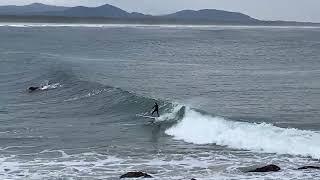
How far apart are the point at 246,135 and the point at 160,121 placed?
304 inches

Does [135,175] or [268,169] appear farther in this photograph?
[268,169]

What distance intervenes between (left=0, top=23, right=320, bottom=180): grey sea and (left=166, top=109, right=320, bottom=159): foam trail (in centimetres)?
6

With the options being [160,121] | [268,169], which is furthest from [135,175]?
[160,121]

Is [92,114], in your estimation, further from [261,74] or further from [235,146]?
[261,74]

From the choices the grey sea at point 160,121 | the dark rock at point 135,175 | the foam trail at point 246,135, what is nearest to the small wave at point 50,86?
the grey sea at point 160,121

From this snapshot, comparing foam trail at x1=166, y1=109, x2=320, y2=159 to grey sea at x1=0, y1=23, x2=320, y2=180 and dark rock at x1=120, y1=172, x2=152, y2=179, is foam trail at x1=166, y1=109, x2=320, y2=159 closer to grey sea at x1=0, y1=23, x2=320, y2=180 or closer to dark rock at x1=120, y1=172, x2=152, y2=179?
grey sea at x1=0, y1=23, x2=320, y2=180

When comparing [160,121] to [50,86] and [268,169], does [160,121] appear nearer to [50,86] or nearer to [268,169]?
[268,169]

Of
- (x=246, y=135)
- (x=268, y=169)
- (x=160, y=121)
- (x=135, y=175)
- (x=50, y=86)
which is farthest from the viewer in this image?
(x=50, y=86)

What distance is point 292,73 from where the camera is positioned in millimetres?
61094

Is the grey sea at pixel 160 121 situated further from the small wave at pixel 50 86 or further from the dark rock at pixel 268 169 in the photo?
the dark rock at pixel 268 169

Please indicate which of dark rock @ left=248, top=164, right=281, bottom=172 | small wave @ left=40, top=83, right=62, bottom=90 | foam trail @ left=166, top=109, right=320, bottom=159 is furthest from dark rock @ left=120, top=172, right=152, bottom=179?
small wave @ left=40, top=83, right=62, bottom=90

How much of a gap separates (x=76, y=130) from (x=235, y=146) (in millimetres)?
9588

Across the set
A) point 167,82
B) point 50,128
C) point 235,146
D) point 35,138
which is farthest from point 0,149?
point 167,82

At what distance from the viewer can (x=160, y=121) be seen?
39000mm
